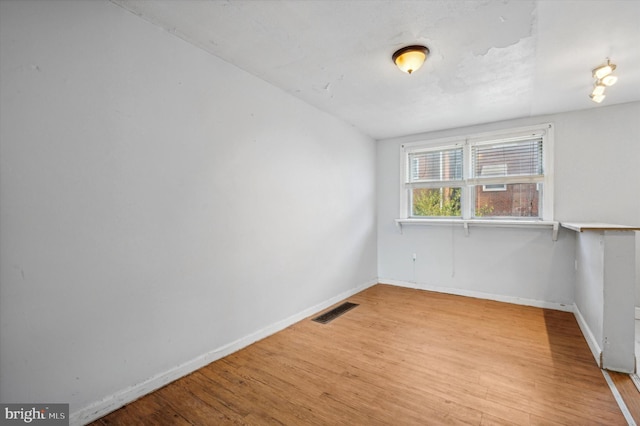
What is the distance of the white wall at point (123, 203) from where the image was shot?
1.57m

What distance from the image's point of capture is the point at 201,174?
7.91 feet

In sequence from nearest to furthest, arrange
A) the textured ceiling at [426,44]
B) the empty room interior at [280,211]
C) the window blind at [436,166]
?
the empty room interior at [280,211]
the textured ceiling at [426,44]
the window blind at [436,166]

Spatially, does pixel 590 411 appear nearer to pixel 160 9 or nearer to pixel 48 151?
pixel 48 151

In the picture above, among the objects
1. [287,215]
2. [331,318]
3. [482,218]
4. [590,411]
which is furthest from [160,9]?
[482,218]

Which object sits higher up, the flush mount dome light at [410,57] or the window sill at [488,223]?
the flush mount dome light at [410,57]

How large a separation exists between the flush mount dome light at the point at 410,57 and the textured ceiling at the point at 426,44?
0.06 m

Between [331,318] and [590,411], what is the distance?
2.27 m

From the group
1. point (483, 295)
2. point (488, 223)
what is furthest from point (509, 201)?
point (483, 295)

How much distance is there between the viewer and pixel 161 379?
2.12 meters

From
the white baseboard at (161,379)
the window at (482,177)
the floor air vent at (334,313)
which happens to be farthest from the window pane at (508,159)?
the white baseboard at (161,379)

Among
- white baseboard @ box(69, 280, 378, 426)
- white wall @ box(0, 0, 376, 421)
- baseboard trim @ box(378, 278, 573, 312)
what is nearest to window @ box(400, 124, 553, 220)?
baseboard trim @ box(378, 278, 573, 312)

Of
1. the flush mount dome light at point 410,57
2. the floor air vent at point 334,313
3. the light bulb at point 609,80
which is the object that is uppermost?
the flush mount dome light at point 410,57

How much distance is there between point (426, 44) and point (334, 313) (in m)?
2.98

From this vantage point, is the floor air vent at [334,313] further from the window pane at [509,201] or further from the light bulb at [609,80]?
the light bulb at [609,80]
